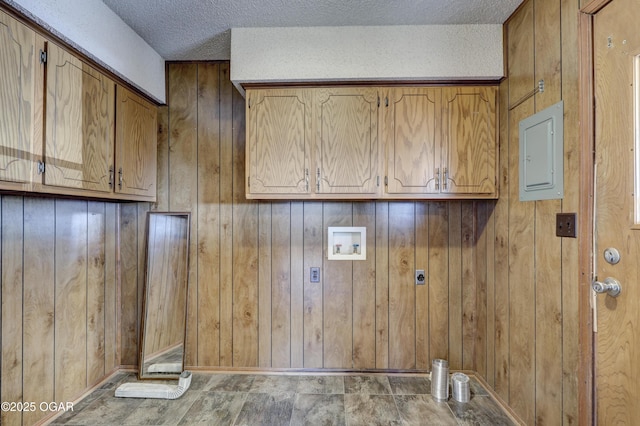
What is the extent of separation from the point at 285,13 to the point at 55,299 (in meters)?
2.22

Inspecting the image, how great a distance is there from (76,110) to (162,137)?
2.69ft

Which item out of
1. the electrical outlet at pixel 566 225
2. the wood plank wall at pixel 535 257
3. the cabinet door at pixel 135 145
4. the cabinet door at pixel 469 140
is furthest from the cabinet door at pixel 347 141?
the cabinet door at pixel 135 145

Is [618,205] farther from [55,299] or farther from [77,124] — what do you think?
[55,299]

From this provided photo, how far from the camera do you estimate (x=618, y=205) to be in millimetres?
1249

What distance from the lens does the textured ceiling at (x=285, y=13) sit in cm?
183

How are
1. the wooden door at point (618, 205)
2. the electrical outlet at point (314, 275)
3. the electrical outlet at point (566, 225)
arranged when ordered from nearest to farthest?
the wooden door at point (618, 205), the electrical outlet at point (566, 225), the electrical outlet at point (314, 275)

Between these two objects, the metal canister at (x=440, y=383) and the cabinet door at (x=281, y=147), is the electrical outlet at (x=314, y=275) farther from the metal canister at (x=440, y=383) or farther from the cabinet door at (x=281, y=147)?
the metal canister at (x=440, y=383)

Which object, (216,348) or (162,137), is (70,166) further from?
(216,348)

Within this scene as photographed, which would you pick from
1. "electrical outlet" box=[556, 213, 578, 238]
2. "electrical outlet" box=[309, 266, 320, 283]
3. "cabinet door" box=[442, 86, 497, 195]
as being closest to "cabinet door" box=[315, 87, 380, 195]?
"cabinet door" box=[442, 86, 497, 195]

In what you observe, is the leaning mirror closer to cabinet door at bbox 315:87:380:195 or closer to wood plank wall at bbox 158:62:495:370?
wood plank wall at bbox 158:62:495:370

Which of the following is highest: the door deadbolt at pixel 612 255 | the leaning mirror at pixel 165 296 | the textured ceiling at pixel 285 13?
the textured ceiling at pixel 285 13

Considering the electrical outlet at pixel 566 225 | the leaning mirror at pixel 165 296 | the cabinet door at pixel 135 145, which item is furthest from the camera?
the leaning mirror at pixel 165 296

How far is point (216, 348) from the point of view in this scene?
8.12 ft

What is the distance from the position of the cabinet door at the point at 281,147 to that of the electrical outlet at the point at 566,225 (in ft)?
4.50
